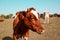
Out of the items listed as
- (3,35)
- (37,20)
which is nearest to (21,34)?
(37,20)

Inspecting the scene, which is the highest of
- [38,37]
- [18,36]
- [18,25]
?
[18,25]

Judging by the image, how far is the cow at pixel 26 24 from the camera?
5.62 metres

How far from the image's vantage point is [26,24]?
19.5ft

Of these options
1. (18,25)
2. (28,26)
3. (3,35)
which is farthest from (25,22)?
(3,35)

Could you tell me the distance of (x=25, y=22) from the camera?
19.5ft

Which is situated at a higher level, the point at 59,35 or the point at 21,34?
the point at 21,34

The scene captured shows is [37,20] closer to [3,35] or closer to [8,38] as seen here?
[8,38]

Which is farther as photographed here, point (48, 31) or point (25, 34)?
point (48, 31)

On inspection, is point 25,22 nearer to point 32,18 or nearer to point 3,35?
point 32,18

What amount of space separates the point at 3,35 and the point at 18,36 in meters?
7.07

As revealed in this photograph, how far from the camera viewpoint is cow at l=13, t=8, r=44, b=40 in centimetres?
562

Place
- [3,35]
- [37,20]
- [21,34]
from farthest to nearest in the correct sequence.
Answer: [3,35] < [21,34] < [37,20]

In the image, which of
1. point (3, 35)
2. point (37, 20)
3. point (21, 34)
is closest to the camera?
point (37, 20)

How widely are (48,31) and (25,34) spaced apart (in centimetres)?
793
